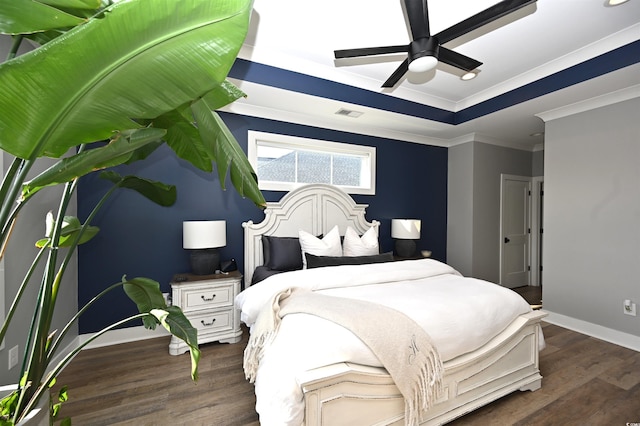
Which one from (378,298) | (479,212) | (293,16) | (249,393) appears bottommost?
(249,393)

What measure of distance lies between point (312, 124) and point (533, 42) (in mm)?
2405

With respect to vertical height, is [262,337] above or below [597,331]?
above

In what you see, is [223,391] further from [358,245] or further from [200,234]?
[358,245]

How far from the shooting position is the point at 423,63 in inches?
74.0

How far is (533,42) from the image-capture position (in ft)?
8.21

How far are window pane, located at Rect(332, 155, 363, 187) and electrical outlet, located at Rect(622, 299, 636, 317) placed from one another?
3.18m

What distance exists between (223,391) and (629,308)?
13.0 feet

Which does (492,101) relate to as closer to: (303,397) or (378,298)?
(378,298)

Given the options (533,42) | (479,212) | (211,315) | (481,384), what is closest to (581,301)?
(479,212)

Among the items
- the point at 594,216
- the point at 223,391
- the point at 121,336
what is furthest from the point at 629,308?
the point at 121,336

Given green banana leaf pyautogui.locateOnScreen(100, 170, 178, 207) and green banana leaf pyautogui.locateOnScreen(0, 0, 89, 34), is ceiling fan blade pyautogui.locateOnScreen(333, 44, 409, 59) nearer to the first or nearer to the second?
green banana leaf pyautogui.locateOnScreen(100, 170, 178, 207)

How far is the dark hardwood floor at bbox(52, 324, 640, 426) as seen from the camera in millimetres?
1761

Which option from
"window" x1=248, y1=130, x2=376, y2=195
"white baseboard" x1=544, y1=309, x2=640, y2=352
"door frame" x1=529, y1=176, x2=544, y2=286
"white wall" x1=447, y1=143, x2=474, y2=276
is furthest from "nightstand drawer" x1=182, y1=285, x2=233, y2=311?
"door frame" x1=529, y1=176, x2=544, y2=286

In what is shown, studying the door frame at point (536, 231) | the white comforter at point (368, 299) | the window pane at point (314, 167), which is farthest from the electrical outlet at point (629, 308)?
the window pane at point (314, 167)
